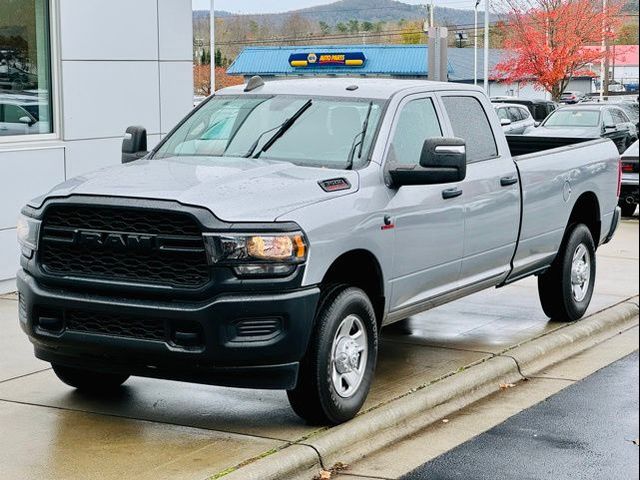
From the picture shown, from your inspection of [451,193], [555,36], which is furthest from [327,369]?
[555,36]

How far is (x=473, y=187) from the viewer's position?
8523mm

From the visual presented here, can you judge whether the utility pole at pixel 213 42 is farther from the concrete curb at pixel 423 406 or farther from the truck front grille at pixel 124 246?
the truck front grille at pixel 124 246

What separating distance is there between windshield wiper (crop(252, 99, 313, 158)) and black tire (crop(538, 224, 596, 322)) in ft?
10.5

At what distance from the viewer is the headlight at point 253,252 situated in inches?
252

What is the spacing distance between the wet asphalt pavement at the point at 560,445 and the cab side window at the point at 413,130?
1.84 meters

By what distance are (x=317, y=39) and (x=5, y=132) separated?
2312 cm

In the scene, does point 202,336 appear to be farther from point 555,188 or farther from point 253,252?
point 555,188

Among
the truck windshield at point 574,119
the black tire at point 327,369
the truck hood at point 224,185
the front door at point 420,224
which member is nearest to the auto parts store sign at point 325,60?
the truck windshield at point 574,119

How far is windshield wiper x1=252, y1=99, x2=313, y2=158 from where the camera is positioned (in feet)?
25.8

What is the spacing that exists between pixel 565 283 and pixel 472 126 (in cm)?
203

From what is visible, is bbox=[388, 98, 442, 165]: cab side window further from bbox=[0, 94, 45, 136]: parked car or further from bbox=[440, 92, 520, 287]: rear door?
bbox=[0, 94, 45, 136]: parked car

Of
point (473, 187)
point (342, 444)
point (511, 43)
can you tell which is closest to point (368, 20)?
point (511, 43)

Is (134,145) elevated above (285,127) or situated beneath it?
situated beneath

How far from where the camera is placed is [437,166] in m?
7.46
